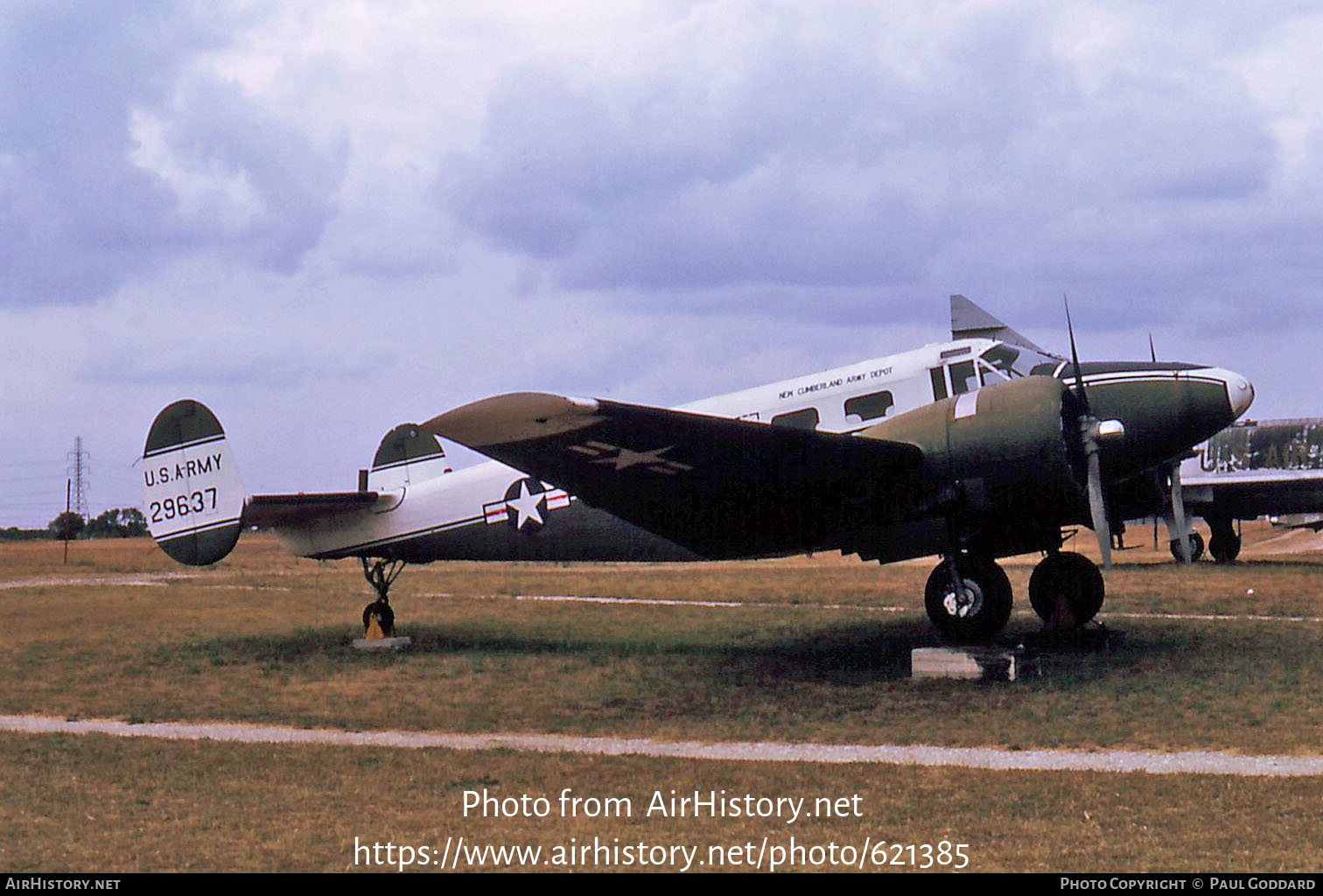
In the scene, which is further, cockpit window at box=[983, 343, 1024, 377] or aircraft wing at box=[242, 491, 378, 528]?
aircraft wing at box=[242, 491, 378, 528]

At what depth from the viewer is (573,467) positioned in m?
11.3

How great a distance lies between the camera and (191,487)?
15.5 meters

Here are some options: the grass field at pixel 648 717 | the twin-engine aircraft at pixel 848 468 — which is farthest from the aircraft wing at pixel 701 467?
the grass field at pixel 648 717

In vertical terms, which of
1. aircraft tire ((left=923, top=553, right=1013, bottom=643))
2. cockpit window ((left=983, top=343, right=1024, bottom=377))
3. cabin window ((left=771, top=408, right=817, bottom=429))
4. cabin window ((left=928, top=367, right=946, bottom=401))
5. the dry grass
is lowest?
the dry grass

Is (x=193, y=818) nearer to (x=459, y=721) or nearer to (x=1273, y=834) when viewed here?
(x=459, y=721)

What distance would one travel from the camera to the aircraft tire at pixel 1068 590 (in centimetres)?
1406

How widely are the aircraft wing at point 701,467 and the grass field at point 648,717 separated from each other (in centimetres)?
162

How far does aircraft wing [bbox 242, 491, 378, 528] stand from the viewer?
52.9 ft

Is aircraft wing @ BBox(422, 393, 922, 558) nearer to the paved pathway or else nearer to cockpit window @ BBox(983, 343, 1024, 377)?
cockpit window @ BBox(983, 343, 1024, 377)

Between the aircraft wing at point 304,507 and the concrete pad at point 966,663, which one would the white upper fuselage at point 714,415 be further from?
the concrete pad at point 966,663

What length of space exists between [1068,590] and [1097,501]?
10.5 ft

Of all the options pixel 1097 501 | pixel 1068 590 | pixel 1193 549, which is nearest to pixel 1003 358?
pixel 1097 501

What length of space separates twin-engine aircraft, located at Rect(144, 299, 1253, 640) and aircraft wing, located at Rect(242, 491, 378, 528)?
0.24 m

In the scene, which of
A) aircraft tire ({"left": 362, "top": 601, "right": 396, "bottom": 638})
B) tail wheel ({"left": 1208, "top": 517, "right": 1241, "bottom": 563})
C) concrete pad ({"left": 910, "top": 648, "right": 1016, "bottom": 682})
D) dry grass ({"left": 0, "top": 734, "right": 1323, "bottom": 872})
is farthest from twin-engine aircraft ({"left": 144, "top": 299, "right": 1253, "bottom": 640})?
tail wheel ({"left": 1208, "top": 517, "right": 1241, "bottom": 563})
